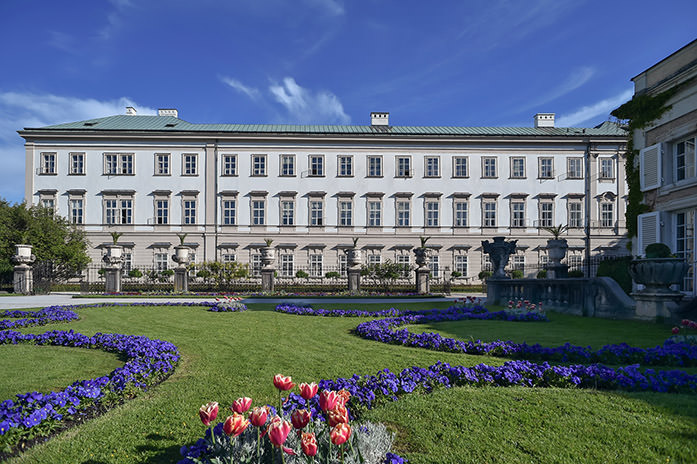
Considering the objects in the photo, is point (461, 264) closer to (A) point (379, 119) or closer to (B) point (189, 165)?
(A) point (379, 119)

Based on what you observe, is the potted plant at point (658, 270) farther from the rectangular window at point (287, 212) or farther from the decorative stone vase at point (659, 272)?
the rectangular window at point (287, 212)

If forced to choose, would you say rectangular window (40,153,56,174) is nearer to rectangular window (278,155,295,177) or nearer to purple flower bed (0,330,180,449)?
rectangular window (278,155,295,177)

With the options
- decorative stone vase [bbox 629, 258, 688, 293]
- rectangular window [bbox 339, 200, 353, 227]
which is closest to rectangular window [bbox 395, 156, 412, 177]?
rectangular window [bbox 339, 200, 353, 227]

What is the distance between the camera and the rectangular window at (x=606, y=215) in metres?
33.2

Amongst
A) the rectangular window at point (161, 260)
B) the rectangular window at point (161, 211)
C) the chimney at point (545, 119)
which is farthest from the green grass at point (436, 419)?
the chimney at point (545, 119)

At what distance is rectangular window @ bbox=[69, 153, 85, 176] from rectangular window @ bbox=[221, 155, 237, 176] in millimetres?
11209

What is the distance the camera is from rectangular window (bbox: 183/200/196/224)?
32.9 meters

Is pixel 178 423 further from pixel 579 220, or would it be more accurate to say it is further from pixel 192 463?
pixel 579 220

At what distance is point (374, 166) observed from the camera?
111ft

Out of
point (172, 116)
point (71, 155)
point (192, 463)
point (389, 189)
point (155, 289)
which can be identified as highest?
point (172, 116)

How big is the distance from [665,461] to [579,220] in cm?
3455

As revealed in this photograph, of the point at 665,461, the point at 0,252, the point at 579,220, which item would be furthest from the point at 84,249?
the point at 579,220

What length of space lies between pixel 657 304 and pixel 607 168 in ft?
94.3

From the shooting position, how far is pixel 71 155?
3288 cm
